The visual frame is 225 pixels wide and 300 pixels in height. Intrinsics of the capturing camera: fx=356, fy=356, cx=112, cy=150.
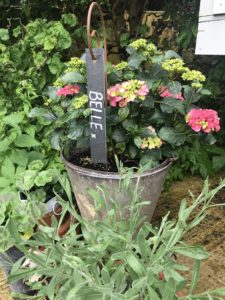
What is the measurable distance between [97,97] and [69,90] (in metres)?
0.19

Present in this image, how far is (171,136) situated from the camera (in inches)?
61.3

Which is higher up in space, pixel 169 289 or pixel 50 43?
pixel 50 43

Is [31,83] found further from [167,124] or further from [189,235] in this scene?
[189,235]

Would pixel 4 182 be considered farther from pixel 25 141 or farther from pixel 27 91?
pixel 27 91

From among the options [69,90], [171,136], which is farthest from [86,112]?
[171,136]

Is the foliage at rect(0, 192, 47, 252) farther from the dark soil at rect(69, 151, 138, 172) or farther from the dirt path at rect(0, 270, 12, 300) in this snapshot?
the dirt path at rect(0, 270, 12, 300)

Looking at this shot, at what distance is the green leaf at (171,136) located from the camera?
1551mm

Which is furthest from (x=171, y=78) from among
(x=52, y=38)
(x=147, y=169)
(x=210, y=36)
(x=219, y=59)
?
(x=219, y=59)

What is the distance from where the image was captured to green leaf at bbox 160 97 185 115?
1543mm

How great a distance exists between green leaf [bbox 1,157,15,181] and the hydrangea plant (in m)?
0.28

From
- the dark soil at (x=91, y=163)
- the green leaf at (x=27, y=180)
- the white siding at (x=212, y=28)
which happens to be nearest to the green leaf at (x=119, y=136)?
the dark soil at (x=91, y=163)

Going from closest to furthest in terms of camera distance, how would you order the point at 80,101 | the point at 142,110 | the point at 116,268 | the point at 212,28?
the point at 116,268 < the point at 80,101 < the point at 142,110 < the point at 212,28

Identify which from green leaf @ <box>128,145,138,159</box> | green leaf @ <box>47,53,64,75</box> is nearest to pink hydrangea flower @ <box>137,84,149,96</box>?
green leaf @ <box>128,145,138,159</box>

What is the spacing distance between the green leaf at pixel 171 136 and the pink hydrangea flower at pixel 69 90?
0.42 m
